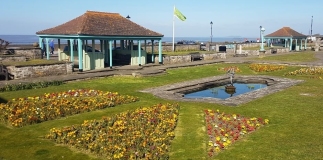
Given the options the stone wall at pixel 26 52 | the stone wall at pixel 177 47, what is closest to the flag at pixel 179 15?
the stone wall at pixel 177 47

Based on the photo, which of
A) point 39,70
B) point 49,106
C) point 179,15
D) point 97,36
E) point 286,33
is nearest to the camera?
point 49,106

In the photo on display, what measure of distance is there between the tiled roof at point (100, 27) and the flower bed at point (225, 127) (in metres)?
13.9

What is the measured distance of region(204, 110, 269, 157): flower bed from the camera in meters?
8.18

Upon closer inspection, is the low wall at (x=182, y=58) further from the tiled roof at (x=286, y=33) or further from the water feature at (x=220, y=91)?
the tiled roof at (x=286, y=33)

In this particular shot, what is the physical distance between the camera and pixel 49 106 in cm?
1152

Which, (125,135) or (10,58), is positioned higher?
(10,58)

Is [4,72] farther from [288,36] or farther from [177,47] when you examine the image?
[288,36]

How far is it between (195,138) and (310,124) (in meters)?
4.26

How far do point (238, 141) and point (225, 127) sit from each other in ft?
4.12

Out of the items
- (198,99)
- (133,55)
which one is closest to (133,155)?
(198,99)

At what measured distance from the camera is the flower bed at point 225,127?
818cm

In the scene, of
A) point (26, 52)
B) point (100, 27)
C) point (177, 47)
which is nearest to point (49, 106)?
point (100, 27)

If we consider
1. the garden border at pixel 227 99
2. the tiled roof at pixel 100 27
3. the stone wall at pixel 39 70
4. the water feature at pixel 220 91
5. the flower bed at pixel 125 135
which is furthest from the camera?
the tiled roof at pixel 100 27

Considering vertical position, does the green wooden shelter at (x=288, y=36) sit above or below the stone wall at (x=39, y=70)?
above
